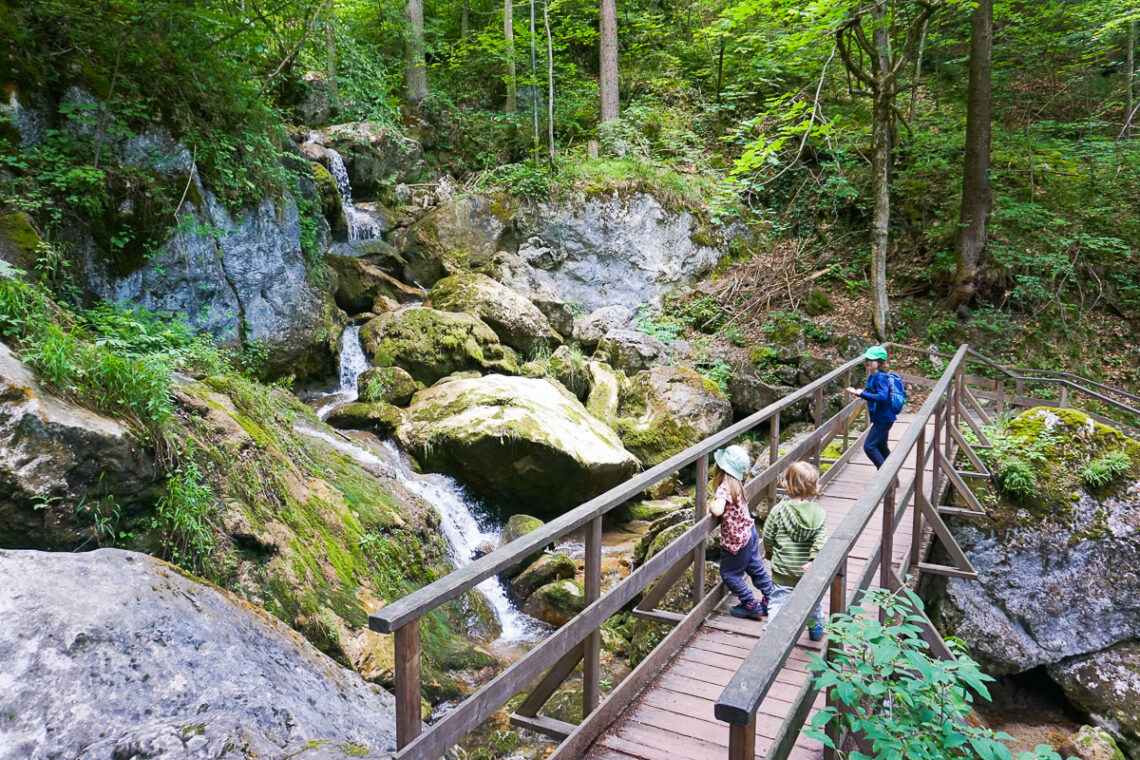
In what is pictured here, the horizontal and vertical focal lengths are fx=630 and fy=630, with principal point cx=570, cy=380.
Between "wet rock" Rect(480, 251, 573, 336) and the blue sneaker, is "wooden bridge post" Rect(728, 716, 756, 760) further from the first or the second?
"wet rock" Rect(480, 251, 573, 336)

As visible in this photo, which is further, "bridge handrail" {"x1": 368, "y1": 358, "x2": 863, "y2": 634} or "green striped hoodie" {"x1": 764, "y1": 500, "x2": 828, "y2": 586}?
"green striped hoodie" {"x1": 764, "y1": 500, "x2": 828, "y2": 586}

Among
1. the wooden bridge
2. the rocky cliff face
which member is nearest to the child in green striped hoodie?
the wooden bridge

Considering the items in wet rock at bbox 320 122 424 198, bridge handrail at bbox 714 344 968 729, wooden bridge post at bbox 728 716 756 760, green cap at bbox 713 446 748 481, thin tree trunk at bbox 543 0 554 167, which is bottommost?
green cap at bbox 713 446 748 481

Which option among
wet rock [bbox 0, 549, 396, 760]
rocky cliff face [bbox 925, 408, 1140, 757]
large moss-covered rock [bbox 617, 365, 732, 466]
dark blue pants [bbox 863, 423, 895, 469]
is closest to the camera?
wet rock [bbox 0, 549, 396, 760]

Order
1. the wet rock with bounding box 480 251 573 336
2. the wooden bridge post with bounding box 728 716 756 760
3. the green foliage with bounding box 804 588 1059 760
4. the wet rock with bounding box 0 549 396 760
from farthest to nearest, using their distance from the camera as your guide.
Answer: the wet rock with bounding box 480 251 573 336, the wet rock with bounding box 0 549 396 760, the green foliage with bounding box 804 588 1059 760, the wooden bridge post with bounding box 728 716 756 760

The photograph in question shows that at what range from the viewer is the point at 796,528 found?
14.2 feet

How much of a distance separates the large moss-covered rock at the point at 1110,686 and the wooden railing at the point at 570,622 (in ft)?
13.7

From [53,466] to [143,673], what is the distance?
1584mm

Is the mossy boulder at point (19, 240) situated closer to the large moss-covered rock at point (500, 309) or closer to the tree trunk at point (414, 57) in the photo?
the large moss-covered rock at point (500, 309)

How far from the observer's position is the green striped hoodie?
430 centimetres

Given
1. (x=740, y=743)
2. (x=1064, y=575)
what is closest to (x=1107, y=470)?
(x=1064, y=575)

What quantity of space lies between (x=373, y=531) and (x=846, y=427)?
633cm

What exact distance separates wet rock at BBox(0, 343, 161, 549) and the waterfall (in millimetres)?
11536

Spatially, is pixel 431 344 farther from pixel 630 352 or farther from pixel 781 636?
pixel 781 636
